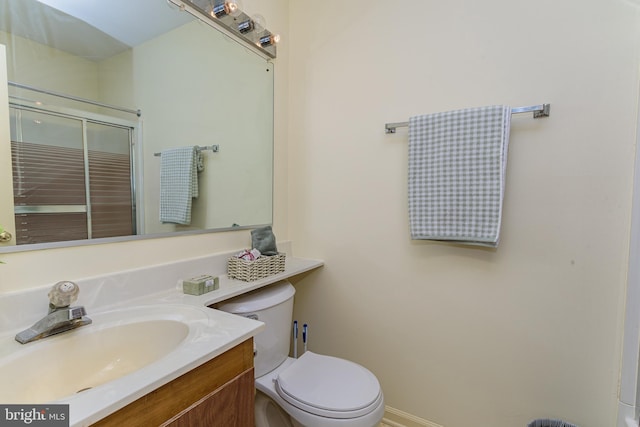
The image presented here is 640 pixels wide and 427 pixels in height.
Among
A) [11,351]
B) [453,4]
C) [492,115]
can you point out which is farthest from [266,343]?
[453,4]

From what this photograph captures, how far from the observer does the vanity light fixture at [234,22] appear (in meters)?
1.34

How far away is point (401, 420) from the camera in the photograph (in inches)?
61.2

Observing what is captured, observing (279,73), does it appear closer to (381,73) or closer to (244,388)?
(381,73)

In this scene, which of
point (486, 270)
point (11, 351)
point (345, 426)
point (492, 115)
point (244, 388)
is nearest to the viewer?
point (11, 351)

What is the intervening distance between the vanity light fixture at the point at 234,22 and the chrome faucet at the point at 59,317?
1.20 meters

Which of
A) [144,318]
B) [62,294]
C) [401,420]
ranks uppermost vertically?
[62,294]

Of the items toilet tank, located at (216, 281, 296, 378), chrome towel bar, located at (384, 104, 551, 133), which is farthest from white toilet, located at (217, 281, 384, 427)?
chrome towel bar, located at (384, 104, 551, 133)

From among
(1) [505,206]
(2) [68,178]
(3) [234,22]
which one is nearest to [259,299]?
(2) [68,178]

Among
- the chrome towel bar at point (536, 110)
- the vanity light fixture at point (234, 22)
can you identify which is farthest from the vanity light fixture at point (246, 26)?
the chrome towel bar at point (536, 110)

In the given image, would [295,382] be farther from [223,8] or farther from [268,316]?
[223,8]

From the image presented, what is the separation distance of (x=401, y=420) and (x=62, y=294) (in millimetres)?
1605

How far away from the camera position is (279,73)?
182 centimetres

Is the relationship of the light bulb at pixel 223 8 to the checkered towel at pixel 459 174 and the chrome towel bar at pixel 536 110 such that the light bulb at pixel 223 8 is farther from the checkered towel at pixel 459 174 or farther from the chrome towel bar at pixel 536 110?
the chrome towel bar at pixel 536 110

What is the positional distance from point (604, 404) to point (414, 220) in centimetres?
98
